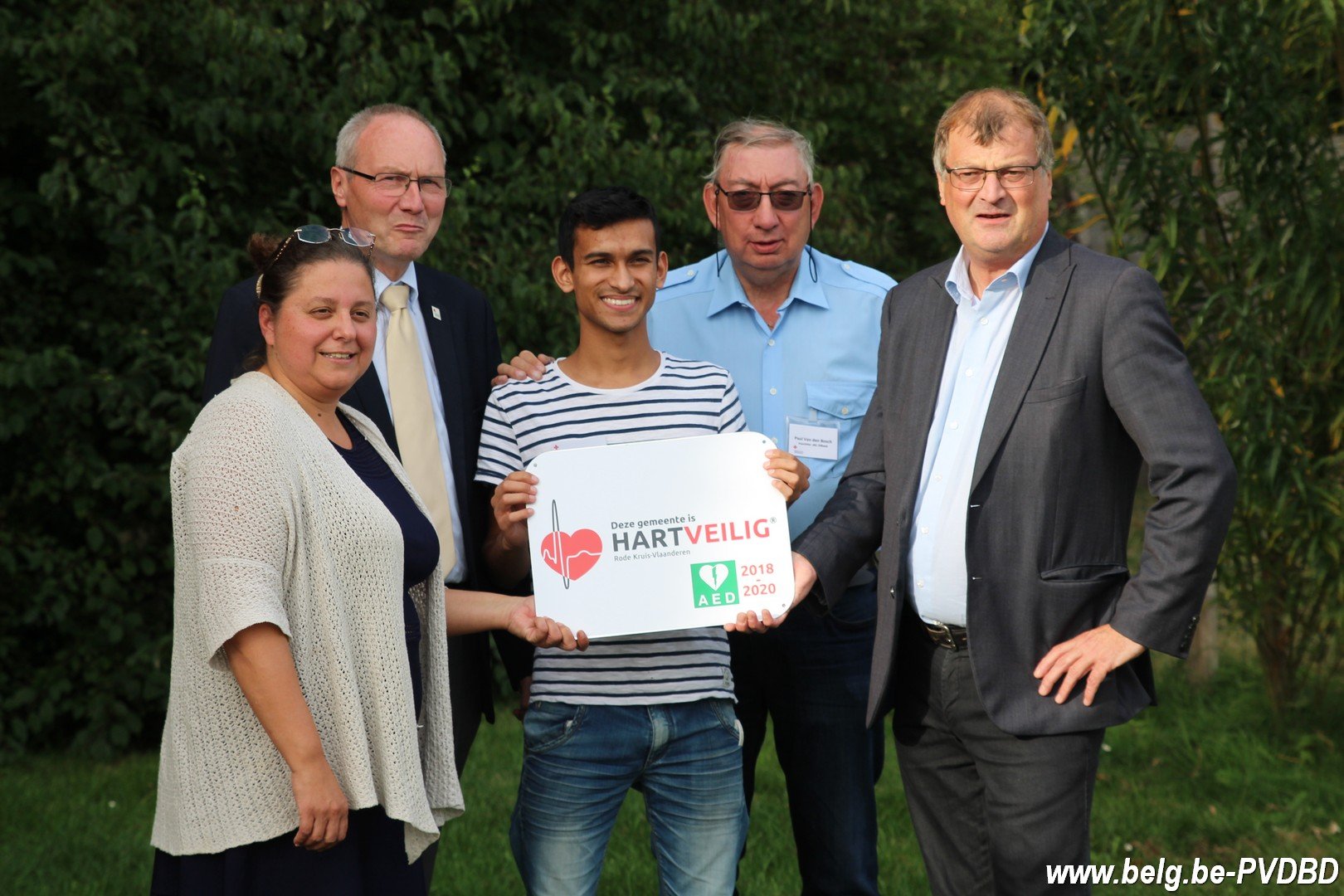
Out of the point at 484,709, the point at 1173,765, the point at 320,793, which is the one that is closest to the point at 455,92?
the point at 484,709

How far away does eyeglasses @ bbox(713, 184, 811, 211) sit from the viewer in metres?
3.93

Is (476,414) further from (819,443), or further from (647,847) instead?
(647,847)

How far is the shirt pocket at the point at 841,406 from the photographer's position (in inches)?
153

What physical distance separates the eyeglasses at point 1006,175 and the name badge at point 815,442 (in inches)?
37.1

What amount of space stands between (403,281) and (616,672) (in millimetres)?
1257

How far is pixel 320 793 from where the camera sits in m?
2.62

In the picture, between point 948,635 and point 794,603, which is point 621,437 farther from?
point 948,635

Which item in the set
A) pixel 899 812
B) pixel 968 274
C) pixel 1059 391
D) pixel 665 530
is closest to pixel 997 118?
pixel 968 274

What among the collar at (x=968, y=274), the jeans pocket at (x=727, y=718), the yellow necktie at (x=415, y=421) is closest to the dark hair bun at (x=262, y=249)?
the yellow necktie at (x=415, y=421)

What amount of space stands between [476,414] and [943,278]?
129 cm

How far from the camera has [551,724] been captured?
3217 mm

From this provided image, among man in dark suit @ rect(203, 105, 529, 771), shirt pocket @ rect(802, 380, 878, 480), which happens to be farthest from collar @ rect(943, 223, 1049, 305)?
man in dark suit @ rect(203, 105, 529, 771)

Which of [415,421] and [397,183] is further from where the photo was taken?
[397,183]

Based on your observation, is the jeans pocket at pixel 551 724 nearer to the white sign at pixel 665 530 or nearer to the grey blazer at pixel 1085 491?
the white sign at pixel 665 530
